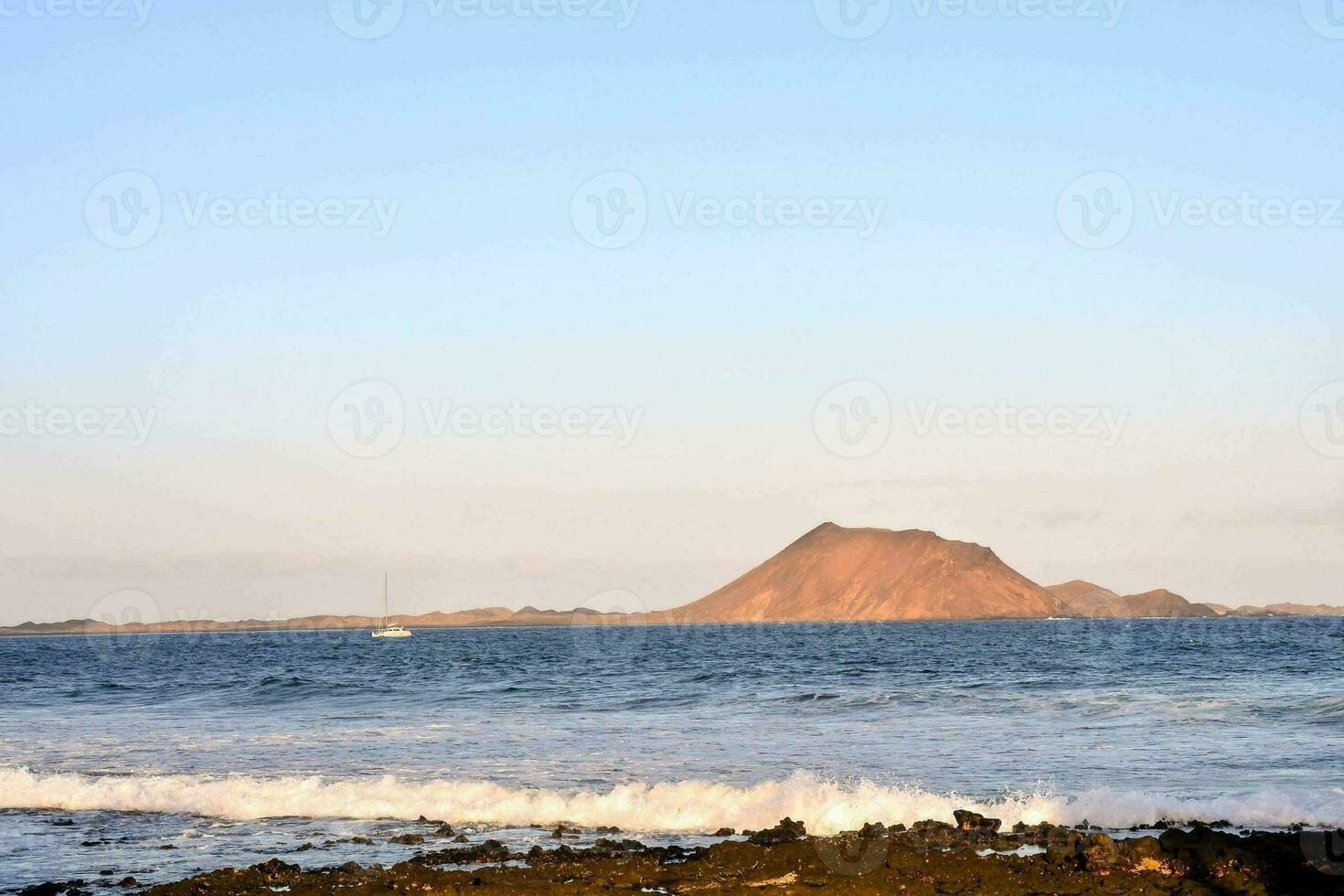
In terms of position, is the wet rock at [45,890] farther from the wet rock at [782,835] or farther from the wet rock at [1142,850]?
the wet rock at [1142,850]

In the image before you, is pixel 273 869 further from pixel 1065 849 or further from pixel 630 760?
pixel 630 760

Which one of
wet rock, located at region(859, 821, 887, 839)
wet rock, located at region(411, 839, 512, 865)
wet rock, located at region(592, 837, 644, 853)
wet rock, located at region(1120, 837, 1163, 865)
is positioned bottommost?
wet rock, located at region(859, 821, 887, 839)

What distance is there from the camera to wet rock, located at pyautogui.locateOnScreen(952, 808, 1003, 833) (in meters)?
20.7

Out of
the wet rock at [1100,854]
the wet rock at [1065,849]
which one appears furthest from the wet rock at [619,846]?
the wet rock at [1100,854]

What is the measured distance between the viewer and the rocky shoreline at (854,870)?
16578 millimetres

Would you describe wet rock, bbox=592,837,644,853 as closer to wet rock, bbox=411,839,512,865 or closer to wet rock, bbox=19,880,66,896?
wet rock, bbox=411,839,512,865

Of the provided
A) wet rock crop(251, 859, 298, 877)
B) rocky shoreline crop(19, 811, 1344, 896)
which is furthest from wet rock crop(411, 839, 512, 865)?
wet rock crop(251, 859, 298, 877)

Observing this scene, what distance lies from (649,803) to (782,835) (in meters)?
4.33

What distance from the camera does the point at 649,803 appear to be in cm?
2423

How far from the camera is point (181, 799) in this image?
2620 cm

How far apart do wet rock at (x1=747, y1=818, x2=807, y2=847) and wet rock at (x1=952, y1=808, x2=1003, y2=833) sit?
2.60 m

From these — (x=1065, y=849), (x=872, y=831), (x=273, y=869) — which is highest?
(x=273, y=869)

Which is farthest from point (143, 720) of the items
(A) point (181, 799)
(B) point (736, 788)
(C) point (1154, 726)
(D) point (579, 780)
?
(C) point (1154, 726)

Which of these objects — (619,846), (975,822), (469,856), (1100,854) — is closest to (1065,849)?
(1100,854)
